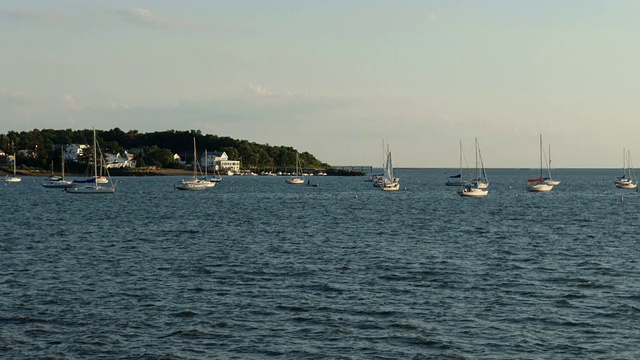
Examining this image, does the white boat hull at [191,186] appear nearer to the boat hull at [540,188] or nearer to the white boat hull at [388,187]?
the white boat hull at [388,187]

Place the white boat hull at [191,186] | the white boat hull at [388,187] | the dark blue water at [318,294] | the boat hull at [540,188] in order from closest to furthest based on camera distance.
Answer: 1. the dark blue water at [318,294]
2. the boat hull at [540,188]
3. the white boat hull at [191,186]
4. the white boat hull at [388,187]

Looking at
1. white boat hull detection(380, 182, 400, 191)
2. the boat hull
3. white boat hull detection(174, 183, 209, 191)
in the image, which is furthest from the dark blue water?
white boat hull detection(174, 183, 209, 191)

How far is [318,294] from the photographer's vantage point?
33812 mm

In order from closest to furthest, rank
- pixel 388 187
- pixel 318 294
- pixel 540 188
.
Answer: pixel 318 294 < pixel 540 188 < pixel 388 187

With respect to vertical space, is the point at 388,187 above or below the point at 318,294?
above

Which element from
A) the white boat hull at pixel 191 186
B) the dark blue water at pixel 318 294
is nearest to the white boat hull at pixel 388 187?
the white boat hull at pixel 191 186

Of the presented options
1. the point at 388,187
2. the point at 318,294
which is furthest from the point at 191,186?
the point at 318,294

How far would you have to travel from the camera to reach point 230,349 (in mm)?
24406

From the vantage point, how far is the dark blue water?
81.8 feet

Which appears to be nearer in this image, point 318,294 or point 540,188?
point 318,294

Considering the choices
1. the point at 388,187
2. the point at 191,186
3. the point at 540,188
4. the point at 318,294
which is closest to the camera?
the point at 318,294

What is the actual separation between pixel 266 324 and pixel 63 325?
7.54 metres

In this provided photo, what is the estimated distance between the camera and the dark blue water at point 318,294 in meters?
24.9

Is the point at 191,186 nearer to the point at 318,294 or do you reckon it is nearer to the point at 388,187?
the point at 388,187
